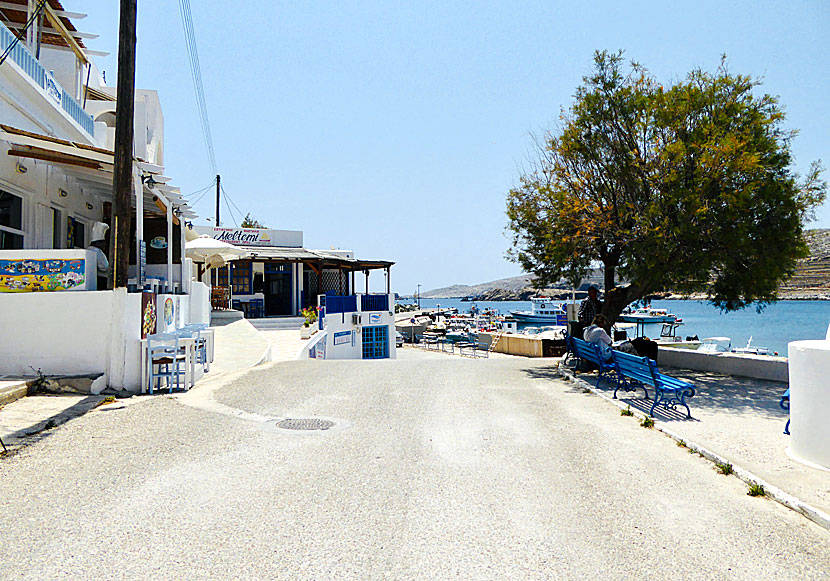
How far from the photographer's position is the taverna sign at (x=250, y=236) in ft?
127

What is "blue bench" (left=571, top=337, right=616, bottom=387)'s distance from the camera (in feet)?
38.7

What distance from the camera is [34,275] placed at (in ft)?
31.9

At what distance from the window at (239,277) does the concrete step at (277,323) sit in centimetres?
433

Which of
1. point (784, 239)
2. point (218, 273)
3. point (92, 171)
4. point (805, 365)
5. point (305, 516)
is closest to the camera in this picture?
point (305, 516)

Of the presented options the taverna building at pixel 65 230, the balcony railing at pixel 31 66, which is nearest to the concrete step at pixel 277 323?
the taverna building at pixel 65 230

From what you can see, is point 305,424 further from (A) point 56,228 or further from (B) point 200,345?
(A) point 56,228

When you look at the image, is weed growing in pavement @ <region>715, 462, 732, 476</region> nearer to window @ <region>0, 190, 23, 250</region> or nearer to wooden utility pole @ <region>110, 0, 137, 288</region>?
wooden utility pole @ <region>110, 0, 137, 288</region>

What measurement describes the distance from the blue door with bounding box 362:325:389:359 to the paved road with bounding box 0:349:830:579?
62.1 ft

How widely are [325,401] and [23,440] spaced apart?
4.30 m

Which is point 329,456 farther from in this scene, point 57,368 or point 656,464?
point 57,368

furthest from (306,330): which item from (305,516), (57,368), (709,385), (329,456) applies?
(305,516)

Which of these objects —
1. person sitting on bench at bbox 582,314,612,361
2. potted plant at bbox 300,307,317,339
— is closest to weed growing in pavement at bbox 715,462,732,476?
person sitting on bench at bbox 582,314,612,361

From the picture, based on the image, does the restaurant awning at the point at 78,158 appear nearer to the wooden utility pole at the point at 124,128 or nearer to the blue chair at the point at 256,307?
the wooden utility pole at the point at 124,128

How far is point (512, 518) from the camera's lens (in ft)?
15.0
